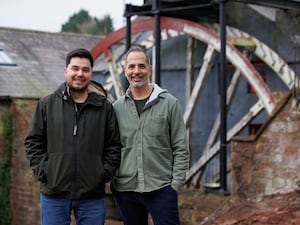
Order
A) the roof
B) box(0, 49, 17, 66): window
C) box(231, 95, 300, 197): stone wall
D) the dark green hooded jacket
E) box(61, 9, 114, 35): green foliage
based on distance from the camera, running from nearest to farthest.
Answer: the dark green hooded jacket < box(231, 95, 300, 197): stone wall < the roof < box(0, 49, 17, 66): window < box(61, 9, 114, 35): green foliage

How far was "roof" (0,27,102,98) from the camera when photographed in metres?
19.8

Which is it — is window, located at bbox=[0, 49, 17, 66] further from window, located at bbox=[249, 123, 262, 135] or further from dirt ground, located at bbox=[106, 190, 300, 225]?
dirt ground, located at bbox=[106, 190, 300, 225]

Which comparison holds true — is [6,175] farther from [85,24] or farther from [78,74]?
[85,24]

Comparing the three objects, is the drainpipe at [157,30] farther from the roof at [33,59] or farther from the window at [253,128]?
the roof at [33,59]

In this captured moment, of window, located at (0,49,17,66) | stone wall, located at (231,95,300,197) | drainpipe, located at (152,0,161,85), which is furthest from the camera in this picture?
window, located at (0,49,17,66)

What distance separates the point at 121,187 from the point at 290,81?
8.09m

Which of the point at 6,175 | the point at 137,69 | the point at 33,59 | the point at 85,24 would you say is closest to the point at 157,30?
the point at 6,175

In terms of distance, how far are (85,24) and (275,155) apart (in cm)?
5450

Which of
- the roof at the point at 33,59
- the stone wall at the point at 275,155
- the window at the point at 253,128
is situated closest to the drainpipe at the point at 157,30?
the window at the point at 253,128

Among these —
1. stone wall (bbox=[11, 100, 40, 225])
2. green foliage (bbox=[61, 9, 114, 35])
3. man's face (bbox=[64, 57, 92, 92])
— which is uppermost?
green foliage (bbox=[61, 9, 114, 35])

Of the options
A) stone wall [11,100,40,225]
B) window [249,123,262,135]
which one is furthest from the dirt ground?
stone wall [11,100,40,225]

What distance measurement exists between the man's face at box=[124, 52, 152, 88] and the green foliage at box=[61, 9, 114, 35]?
172 feet

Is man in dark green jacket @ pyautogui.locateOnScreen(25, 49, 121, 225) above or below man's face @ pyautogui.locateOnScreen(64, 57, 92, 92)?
below

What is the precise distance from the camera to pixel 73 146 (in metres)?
4.76
